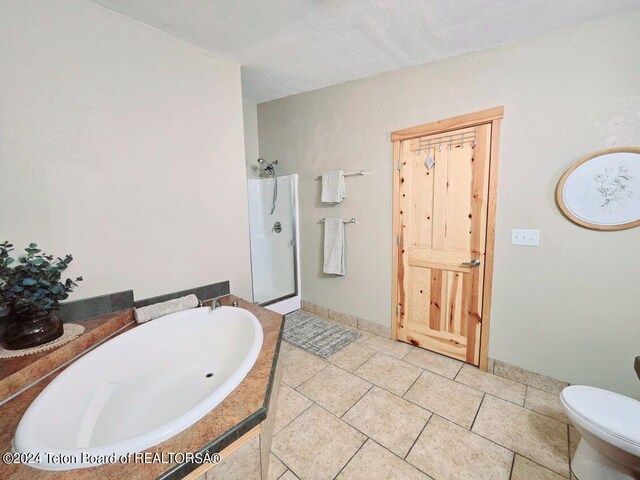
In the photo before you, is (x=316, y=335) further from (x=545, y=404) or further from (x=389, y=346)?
(x=545, y=404)

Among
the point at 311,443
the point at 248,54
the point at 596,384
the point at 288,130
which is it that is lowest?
the point at 311,443

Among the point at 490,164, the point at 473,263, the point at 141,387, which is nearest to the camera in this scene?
the point at 141,387

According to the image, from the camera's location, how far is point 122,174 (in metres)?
1.67

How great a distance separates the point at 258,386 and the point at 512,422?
163 cm

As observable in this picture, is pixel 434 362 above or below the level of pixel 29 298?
below

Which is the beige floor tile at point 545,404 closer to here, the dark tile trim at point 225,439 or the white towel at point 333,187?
the dark tile trim at point 225,439

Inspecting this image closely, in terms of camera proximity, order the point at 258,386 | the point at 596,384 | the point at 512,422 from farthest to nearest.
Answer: the point at 596,384 < the point at 512,422 < the point at 258,386

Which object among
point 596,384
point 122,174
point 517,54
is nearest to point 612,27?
point 517,54

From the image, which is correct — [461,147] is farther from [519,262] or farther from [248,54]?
[248,54]

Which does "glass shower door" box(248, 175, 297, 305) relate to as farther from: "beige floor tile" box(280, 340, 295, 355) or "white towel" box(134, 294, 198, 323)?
"white towel" box(134, 294, 198, 323)

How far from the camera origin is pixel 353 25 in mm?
1706

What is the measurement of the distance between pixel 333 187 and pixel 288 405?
6.50 feet

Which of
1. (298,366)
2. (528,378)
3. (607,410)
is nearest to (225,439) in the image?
(298,366)

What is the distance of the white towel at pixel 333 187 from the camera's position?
2.69m
